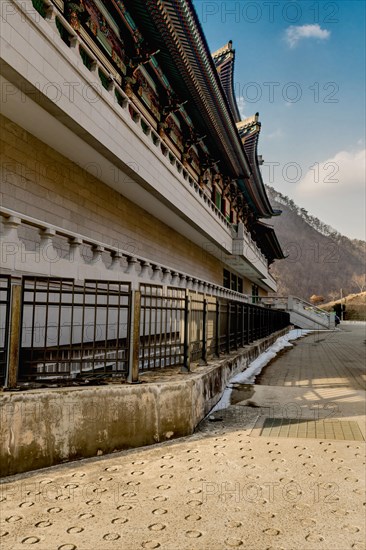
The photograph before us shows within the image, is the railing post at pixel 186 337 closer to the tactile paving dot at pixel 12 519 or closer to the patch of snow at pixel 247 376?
the patch of snow at pixel 247 376

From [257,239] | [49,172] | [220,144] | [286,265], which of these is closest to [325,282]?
[286,265]

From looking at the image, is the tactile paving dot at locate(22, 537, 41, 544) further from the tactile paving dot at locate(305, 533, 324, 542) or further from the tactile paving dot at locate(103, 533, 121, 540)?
the tactile paving dot at locate(305, 533, 324, 542)

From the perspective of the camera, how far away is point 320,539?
8.84 ft

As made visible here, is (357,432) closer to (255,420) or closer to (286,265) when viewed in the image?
(255,420)

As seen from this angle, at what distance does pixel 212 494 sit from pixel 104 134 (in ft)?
23.9

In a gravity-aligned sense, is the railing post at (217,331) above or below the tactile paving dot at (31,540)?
above

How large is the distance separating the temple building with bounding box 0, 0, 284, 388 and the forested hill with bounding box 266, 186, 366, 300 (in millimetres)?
95159

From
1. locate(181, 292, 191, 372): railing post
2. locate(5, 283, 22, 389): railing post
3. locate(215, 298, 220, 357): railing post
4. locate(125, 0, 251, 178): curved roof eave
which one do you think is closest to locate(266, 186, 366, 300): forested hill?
locate(125, 0, 251, 178): curved roof eave

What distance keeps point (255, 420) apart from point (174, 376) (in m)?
1.27

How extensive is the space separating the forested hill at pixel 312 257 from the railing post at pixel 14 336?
4140 inches

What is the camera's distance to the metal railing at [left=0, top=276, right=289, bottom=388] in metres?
4.46

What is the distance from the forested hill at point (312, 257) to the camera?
112750mm

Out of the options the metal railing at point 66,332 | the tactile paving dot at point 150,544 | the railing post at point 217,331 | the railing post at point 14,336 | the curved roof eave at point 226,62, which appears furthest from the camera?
the curved roof eave at point 226,62

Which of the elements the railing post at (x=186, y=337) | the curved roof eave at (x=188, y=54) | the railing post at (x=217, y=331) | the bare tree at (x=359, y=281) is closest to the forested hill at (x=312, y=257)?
the bare tree at (x=359, y=281)
